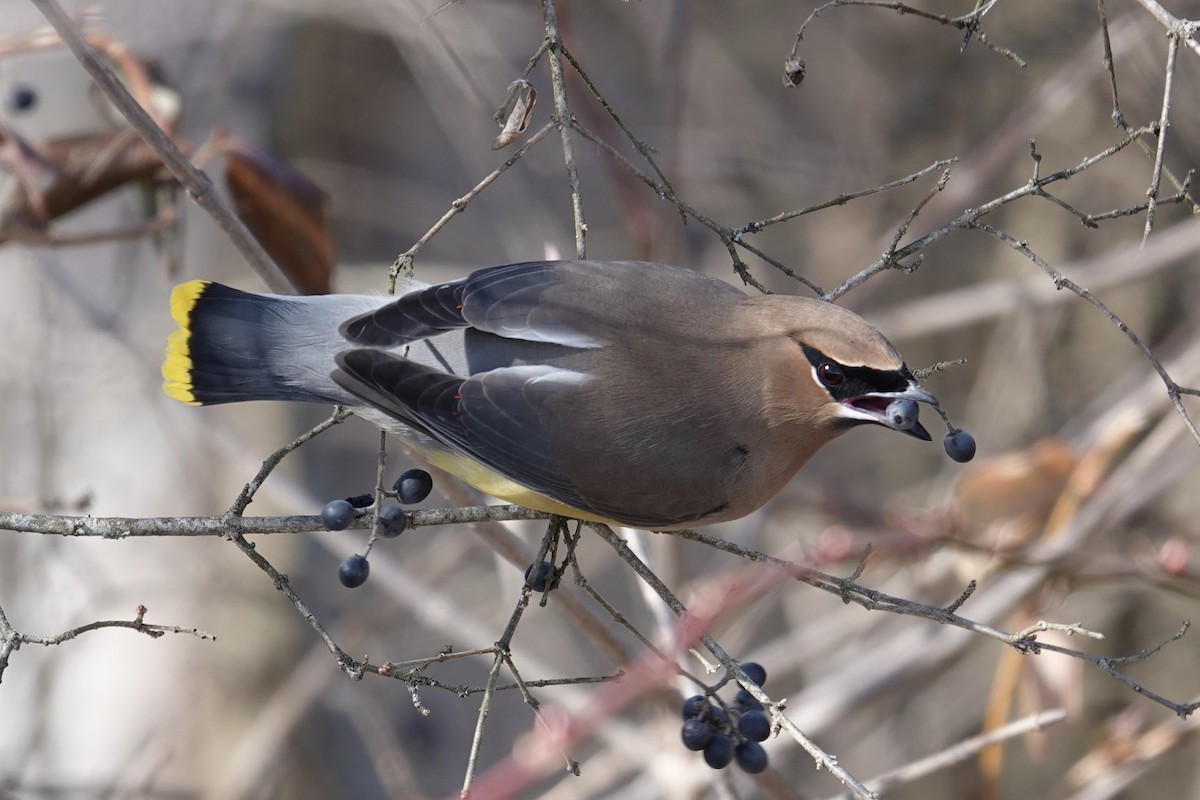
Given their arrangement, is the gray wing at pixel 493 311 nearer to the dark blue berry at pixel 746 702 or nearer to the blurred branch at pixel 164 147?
the blurred branch at pixel 164 147

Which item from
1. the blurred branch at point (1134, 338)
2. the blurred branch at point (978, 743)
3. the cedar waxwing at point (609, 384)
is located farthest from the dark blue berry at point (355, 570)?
the blurred branch at point (1134, 338)

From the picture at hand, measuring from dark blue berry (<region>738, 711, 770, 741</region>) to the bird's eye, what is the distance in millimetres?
764

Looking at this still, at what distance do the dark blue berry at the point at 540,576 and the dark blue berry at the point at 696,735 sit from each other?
0.43 meters

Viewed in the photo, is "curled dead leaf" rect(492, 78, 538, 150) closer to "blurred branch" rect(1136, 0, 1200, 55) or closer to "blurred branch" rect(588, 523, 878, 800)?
"blurred branch" rect(588, 523, 878, 800)

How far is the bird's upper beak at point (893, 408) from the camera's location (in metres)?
2.66

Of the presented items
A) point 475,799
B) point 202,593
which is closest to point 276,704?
point 202,593

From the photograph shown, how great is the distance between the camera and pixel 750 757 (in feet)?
9.02

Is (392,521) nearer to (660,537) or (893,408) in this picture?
(893,408)

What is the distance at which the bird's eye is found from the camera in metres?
2.88

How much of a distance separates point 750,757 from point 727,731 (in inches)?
3.1

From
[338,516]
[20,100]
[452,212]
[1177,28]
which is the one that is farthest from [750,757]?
[20,100]

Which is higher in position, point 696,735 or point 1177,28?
point 1177,28

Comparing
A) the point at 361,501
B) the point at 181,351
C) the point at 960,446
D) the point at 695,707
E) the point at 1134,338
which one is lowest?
the point at 695,707

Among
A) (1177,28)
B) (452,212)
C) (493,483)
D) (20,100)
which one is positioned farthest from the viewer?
(20,100)
